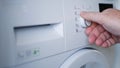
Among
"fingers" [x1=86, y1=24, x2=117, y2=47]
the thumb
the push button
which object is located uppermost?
the thumb

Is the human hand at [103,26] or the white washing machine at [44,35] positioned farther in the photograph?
the human hand at [103,26]

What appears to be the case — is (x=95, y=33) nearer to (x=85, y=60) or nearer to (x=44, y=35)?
(x=85, y=60)

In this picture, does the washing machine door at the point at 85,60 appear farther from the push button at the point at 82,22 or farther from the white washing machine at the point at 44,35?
the push button at the point at 82,22

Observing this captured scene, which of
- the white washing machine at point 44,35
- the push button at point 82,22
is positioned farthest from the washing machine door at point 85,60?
the push button at point 82,22

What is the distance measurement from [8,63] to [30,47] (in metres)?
0.08

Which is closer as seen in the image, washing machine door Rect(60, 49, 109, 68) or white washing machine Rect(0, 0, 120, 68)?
white washing machine Rect(0, 0, 120, 68)

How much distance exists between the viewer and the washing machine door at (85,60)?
670mm

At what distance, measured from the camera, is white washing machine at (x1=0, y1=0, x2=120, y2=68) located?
1.61 ft

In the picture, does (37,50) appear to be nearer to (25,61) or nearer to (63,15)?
(25,61)

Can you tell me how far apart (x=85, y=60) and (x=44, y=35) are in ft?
0.75

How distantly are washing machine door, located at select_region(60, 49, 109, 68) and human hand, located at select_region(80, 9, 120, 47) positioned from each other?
5 centimetres

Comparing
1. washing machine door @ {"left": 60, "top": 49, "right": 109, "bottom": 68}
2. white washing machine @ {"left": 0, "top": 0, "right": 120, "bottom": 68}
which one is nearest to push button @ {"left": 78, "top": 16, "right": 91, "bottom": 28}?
white washing machine @ {"left": 0, "top": 0, "right": 120, "bottom": 68}

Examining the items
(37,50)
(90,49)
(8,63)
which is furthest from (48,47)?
(90,49)

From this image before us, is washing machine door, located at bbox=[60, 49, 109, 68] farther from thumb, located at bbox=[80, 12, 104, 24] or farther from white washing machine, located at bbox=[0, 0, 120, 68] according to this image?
thumb, located at bbox=[80, 12, 104, 24]
